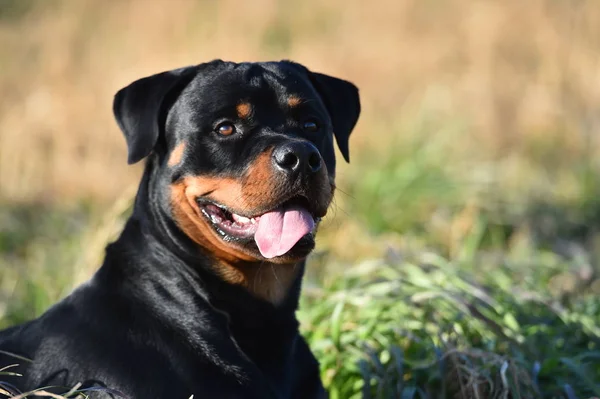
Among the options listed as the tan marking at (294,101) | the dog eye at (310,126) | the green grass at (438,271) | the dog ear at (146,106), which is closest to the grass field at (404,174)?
the green grass at (438,271)

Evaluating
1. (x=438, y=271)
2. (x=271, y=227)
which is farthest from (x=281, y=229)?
(x=438, y=271)

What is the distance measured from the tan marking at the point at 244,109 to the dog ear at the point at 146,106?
260 millimetres

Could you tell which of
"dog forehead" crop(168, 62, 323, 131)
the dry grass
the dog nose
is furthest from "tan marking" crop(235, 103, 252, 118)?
the dry grass

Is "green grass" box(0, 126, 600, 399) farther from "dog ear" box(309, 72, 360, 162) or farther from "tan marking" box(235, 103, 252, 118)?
"tan marking" box(235, 103, 252, 118)

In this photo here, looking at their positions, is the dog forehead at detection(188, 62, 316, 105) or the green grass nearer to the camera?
the dog forehead at detection(188, 62, 316, 105)

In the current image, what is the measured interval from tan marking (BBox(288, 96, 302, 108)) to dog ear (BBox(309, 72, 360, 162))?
30 centimetres

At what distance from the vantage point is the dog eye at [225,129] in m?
3.35

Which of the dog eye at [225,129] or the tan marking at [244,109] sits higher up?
the tan marking at [244,109]

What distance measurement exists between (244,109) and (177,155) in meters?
0.30

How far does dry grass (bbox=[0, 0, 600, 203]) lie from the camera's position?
26.9ft

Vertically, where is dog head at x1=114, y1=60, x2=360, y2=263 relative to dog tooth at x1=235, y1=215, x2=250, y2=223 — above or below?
above

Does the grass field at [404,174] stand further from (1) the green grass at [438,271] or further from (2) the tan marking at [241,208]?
(2) the tan marking at [241,208]

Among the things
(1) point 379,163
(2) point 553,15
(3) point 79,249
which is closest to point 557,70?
(2) point 553,15

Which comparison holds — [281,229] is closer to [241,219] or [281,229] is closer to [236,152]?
[241,219]
